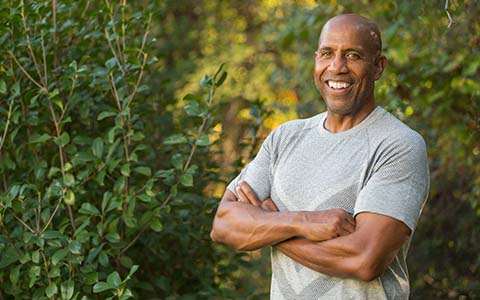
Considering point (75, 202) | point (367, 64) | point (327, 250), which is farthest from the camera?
point (75, 202)

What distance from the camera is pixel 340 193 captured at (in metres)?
2.69

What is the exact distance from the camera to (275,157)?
2.98 meters

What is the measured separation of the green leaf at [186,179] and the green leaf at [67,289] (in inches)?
24.8

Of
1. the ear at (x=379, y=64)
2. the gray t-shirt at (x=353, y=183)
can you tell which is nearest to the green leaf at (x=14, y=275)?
the gray t-shirt at (x=353, y=183)

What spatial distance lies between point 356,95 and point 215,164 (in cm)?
178

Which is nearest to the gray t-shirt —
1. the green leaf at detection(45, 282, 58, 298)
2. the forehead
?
the forehead

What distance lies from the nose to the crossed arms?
1.54ft

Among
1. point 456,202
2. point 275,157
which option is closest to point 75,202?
point 275,157

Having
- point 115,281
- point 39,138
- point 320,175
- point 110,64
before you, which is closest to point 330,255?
point 320,175

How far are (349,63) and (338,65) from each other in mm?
39

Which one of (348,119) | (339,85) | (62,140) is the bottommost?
(62,140)

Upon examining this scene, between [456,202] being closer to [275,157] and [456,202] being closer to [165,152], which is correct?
[165,152]

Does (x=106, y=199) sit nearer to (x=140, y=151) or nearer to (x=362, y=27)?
(x=140, y=151)

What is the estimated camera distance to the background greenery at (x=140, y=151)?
11.7ft
